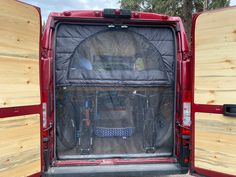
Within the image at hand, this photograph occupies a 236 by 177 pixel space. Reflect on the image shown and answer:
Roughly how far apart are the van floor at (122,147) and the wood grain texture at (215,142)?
62 cm

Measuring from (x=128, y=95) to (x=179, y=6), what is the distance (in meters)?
15.3

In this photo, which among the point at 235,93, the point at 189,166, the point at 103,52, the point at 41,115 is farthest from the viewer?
the point at 103,52

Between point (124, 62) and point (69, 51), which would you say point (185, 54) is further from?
point (69, 51)

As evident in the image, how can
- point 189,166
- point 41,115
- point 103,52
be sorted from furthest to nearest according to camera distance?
point 103,52 → point 189,166 → point 41,115

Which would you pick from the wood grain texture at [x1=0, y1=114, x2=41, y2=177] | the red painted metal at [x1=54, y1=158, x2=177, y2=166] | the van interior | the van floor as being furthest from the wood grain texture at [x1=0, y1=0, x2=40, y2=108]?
the van floor

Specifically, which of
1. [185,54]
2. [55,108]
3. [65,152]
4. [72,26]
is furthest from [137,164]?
[72,26]

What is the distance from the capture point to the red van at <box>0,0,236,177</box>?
11.7 feet

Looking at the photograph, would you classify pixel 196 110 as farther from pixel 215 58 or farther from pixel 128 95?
pixel 128 95

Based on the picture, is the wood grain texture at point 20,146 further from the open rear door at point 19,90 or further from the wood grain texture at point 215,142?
the wood grain texture at point 215,142

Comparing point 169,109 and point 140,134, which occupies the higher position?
point 169,109

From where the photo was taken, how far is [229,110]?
3.49m

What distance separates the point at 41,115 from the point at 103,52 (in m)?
1.24

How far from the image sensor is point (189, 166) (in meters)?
4.14

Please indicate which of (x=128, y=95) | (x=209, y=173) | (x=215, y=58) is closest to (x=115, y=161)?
(x=128, y=95)
